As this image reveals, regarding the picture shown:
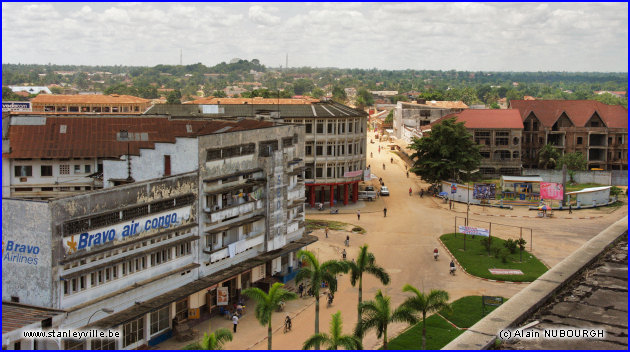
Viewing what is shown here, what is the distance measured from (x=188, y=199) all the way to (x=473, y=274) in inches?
1096

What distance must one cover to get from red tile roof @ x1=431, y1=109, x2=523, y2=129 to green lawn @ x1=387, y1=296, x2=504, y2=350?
208 ft

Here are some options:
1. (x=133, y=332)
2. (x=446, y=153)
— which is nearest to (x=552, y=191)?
(x=446, y=153)

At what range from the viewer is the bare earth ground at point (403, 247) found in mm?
49750

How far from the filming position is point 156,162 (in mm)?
51031

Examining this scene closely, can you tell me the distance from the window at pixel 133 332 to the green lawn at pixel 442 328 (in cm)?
1552

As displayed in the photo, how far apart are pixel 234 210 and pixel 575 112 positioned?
87.0m

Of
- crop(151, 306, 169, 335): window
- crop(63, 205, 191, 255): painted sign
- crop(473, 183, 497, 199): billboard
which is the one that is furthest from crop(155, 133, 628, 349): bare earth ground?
crop(63, 205, 191, 255): painted sign

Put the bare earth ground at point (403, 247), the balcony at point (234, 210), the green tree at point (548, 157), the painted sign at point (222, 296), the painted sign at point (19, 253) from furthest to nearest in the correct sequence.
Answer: the green tree at point (548, 157) < the painted sign at point (222, 296) < the balcony at point (234, 210) < the bare earth ground at point (403, 247) < the painted sign at point (19, 253)

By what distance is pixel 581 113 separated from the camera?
399 feet

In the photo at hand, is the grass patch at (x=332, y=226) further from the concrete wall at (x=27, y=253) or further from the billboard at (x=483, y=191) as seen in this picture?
the concrete wall at (x=27, y=253)

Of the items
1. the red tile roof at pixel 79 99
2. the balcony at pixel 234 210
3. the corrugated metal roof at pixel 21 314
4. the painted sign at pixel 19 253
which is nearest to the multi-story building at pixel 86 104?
the red tile roof at pixel 79 99

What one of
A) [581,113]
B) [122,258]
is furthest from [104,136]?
[581,113]

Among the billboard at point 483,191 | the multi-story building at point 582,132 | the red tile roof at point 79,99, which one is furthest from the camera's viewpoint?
the red tile roof at point 79,99

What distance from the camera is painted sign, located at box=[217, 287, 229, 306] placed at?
50906 millimetres
